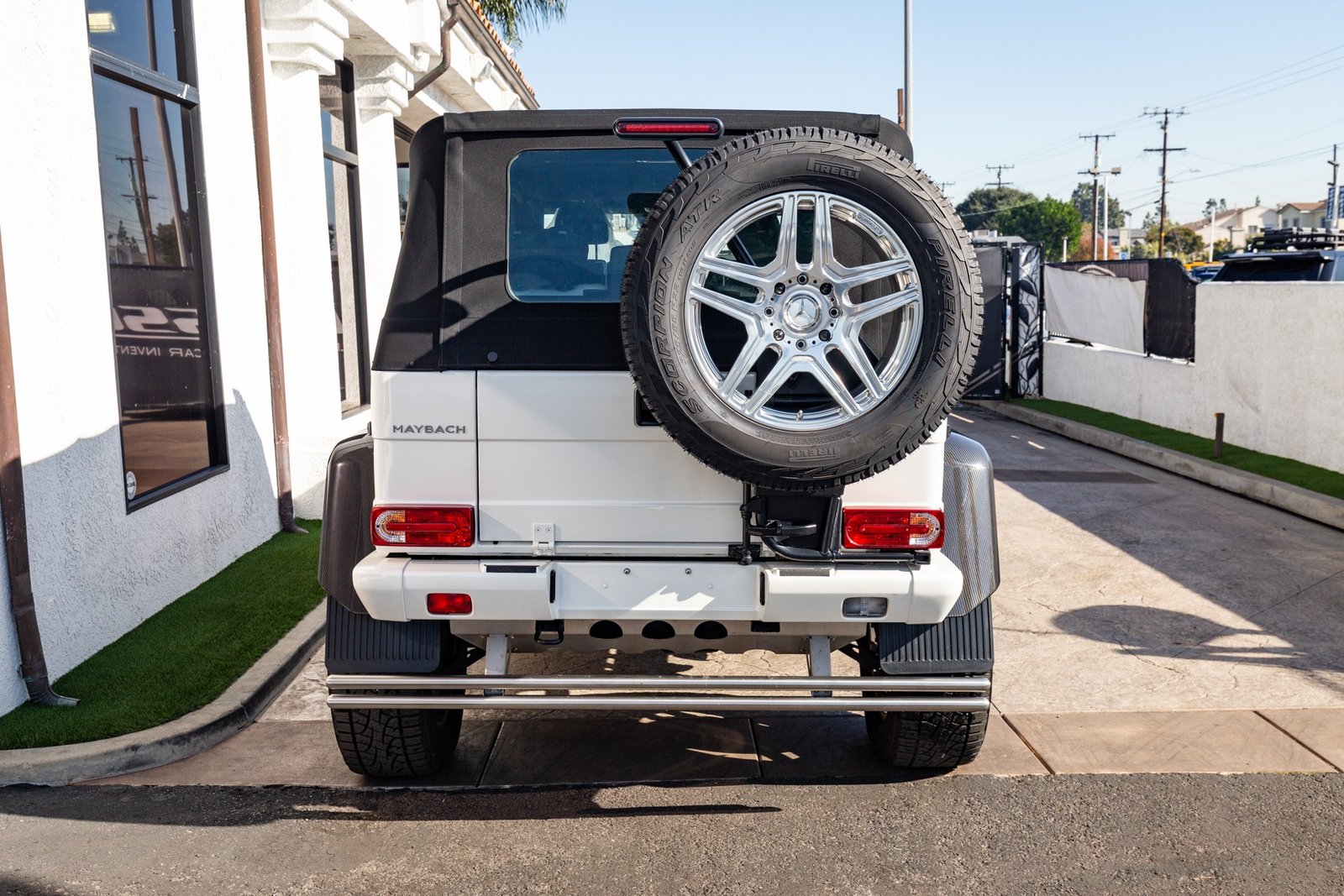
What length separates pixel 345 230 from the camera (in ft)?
38.1

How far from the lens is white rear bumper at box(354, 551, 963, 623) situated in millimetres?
3777

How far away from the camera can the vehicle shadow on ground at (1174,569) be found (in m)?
6.26

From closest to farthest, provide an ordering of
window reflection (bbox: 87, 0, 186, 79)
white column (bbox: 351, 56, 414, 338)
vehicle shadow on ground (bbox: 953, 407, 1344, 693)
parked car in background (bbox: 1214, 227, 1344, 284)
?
vehicle shadow on ground (bbox: 953, 407, 1344, 693), window reflection (bbox: 87, 0, 186, 79), white column (bbox: 351, 56, 414, 338), parked car in background (bbox: 1214, 227, 1344, 284)

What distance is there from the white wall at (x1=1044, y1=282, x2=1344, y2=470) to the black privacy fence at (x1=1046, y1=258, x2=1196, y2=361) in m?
0.20

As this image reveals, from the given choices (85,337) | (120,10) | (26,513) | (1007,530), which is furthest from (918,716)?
(120,10)

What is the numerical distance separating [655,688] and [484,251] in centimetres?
154

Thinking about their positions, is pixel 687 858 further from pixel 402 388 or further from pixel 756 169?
pixel 756 169

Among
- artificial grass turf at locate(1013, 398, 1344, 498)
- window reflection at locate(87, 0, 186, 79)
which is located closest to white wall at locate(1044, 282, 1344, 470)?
artificial grass turf at locate(1013, 398, 1344, 498)

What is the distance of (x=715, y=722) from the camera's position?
5191 millimetres

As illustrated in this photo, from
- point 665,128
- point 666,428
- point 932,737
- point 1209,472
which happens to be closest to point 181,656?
point 666,428

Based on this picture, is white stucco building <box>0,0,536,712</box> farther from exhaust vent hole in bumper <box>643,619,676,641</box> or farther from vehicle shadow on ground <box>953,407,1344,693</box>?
vehicle shadow on ground <box>953,407,1344,693</box>

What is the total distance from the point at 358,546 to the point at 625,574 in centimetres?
97

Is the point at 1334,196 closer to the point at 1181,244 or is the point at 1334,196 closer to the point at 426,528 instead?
the point at 1181,244

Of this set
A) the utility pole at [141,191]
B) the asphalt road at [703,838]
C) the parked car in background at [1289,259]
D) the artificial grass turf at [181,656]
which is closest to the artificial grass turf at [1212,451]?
the parked car in background at [1289,259]
